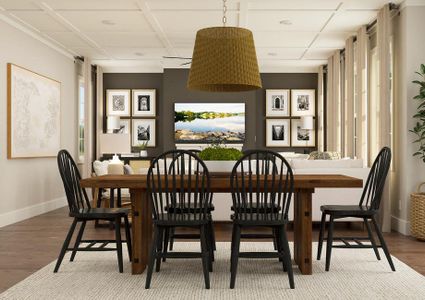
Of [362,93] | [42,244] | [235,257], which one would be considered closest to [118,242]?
[235,257]

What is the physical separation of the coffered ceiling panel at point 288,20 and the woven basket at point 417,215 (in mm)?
2710

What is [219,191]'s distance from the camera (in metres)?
4.32

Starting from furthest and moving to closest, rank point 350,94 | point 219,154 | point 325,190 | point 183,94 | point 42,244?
point 183,94, point 350,94, point 325,190, point 42,244, point 219,154

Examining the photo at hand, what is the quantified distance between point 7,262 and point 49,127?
4.38 meters

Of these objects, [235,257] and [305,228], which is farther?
[305,228]

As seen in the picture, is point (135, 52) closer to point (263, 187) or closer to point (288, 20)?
point (288, 20)

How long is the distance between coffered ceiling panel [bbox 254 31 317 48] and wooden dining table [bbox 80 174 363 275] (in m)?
4.41

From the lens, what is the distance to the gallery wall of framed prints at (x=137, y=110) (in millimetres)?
11891

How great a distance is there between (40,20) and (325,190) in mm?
4621

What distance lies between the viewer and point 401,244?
5.79 metres

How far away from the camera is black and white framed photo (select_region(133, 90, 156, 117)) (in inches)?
469

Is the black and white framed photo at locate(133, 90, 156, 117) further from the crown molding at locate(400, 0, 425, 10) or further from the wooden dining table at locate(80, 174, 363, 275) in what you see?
the wooden dining table at locate(80, 174, 363, 275)

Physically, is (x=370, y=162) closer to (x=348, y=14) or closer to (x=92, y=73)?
(x=348, y=14)

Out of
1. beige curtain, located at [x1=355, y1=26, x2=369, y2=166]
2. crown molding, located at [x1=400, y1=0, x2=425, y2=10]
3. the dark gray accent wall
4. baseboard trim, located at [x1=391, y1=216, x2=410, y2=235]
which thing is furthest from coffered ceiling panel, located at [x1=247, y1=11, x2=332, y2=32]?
the dark gray accent wall
